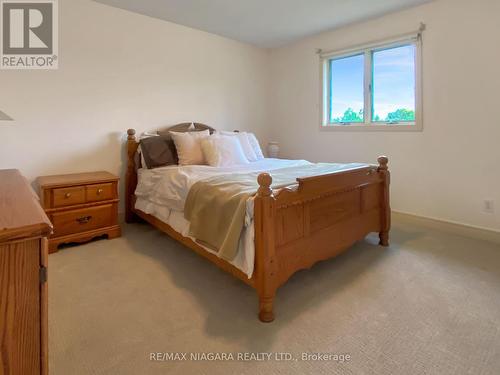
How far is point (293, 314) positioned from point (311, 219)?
1.94ft

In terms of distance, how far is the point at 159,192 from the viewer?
269 cm

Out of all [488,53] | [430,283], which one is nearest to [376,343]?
[430,283]

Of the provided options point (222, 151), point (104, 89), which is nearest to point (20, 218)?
point (222, 151)

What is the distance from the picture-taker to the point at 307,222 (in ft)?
6.29

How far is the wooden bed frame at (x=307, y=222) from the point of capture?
1.62 meters

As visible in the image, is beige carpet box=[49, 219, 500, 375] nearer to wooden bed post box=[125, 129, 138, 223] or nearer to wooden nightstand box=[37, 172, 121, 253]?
wooden nightstand box=[37, 172, 121, 253]

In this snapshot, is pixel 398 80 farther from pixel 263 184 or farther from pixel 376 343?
pixel 376 343

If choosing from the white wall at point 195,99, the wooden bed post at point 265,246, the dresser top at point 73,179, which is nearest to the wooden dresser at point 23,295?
the wooden bed post at point 265,246

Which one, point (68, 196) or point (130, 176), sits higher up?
point (130, 176)

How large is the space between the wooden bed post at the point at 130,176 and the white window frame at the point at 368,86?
96.9 inches

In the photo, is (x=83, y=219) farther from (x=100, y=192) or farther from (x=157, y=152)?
(x=157, y=152)

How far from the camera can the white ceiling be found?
10.0 feet

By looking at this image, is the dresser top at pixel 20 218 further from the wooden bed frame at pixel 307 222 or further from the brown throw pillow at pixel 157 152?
the brown throw pillow at pixel 157 152

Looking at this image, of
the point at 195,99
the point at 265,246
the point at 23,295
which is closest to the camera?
the point at 23,295
